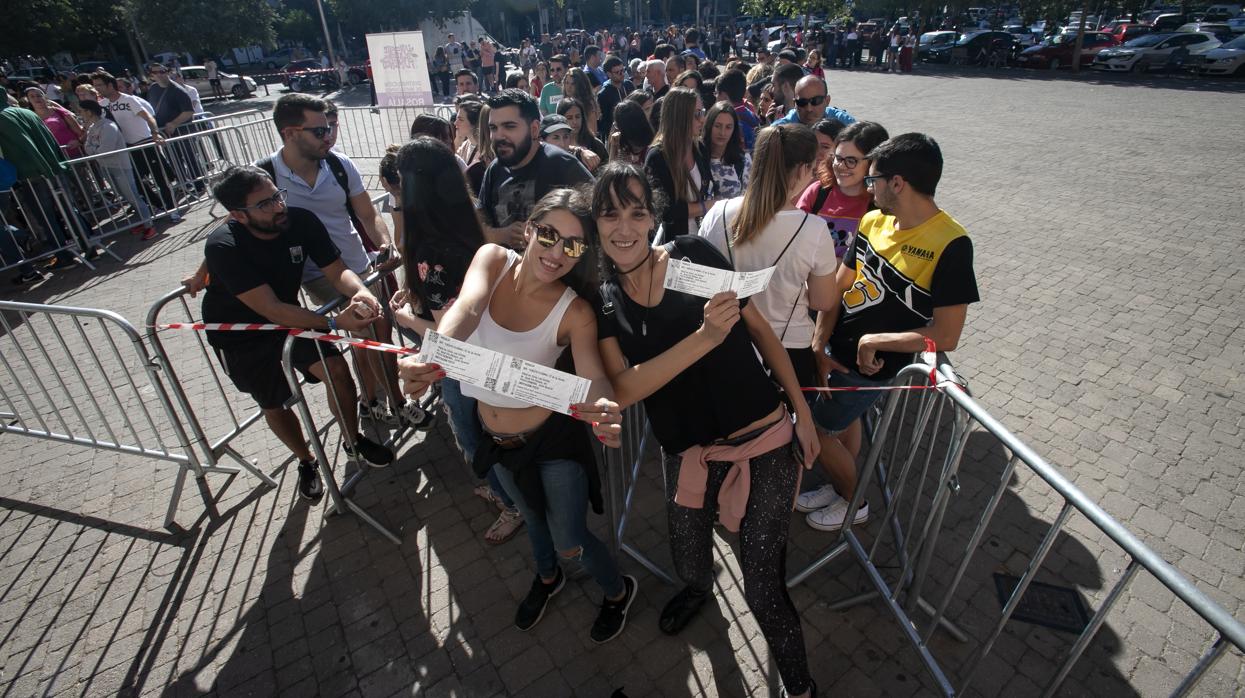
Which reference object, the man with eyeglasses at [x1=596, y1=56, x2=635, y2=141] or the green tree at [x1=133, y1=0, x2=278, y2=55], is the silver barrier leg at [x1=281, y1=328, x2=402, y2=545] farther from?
the green tree at [x1=133, y1=0, x2=278, y2=55]

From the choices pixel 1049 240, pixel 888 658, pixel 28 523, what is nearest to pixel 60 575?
pixel 28 523

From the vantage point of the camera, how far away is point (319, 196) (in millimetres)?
4590

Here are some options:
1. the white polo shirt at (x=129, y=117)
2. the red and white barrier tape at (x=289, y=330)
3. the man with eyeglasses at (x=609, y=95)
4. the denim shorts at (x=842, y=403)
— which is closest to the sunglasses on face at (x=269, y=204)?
the red and white barrier tape at (x=289, y=330)

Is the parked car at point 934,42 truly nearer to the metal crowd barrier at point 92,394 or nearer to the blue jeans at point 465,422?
the blue jeans at point 465,422

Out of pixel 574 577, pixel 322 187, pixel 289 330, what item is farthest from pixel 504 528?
pixel 322 187

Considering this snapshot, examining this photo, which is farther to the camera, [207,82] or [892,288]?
[207,82]

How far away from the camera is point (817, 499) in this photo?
3854 mm

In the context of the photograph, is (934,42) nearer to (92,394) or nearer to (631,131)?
(631,131)

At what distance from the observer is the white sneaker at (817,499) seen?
383 centimetres

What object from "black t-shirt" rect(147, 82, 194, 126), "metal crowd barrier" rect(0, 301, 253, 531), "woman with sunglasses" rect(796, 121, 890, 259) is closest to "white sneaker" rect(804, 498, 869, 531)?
"woman with sunglasses" rect(796, 121, 890, 259)

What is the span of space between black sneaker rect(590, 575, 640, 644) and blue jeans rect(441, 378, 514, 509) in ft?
2.42

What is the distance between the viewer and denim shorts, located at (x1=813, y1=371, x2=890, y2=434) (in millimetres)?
3311

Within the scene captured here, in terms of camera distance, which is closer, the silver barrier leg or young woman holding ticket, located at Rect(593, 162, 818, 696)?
young woman holding ticket, located at Rect(593, 162, 818, 696)

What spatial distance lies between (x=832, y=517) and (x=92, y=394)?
4792mm
